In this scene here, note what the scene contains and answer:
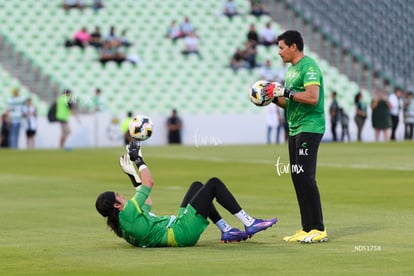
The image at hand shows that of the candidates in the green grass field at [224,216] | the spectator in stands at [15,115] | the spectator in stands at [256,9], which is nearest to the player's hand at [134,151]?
the green grass field at [224,216]

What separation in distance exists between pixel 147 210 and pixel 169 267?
5.74 feet

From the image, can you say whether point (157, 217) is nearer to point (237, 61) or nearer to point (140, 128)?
point (140, 128)

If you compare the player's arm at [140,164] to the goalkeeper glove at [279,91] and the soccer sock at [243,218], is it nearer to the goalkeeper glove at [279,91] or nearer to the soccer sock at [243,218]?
the soccer sock at [243,218]

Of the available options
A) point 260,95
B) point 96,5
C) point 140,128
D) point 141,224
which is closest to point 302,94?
point 260,95

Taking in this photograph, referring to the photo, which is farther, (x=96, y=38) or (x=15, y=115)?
(x=96, y=38)

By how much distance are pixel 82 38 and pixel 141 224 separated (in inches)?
1410

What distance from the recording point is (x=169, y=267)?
10.4 meters

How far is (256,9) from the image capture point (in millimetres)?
51375

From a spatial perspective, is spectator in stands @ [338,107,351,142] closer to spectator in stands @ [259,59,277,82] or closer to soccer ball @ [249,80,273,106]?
spectator in stands @ [259,59,277,82]

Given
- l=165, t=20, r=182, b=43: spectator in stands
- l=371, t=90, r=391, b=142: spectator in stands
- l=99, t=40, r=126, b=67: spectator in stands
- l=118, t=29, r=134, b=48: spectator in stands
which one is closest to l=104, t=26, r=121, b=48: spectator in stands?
l=99, t=40, r=126, b=67: spectator in stands

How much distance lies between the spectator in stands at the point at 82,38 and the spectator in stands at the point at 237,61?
20.9 feet

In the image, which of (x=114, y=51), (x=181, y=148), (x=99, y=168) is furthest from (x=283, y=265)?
(x=114, y=51)

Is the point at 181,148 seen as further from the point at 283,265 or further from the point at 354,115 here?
the point at 283,265

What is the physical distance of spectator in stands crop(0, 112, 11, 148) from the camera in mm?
43219
